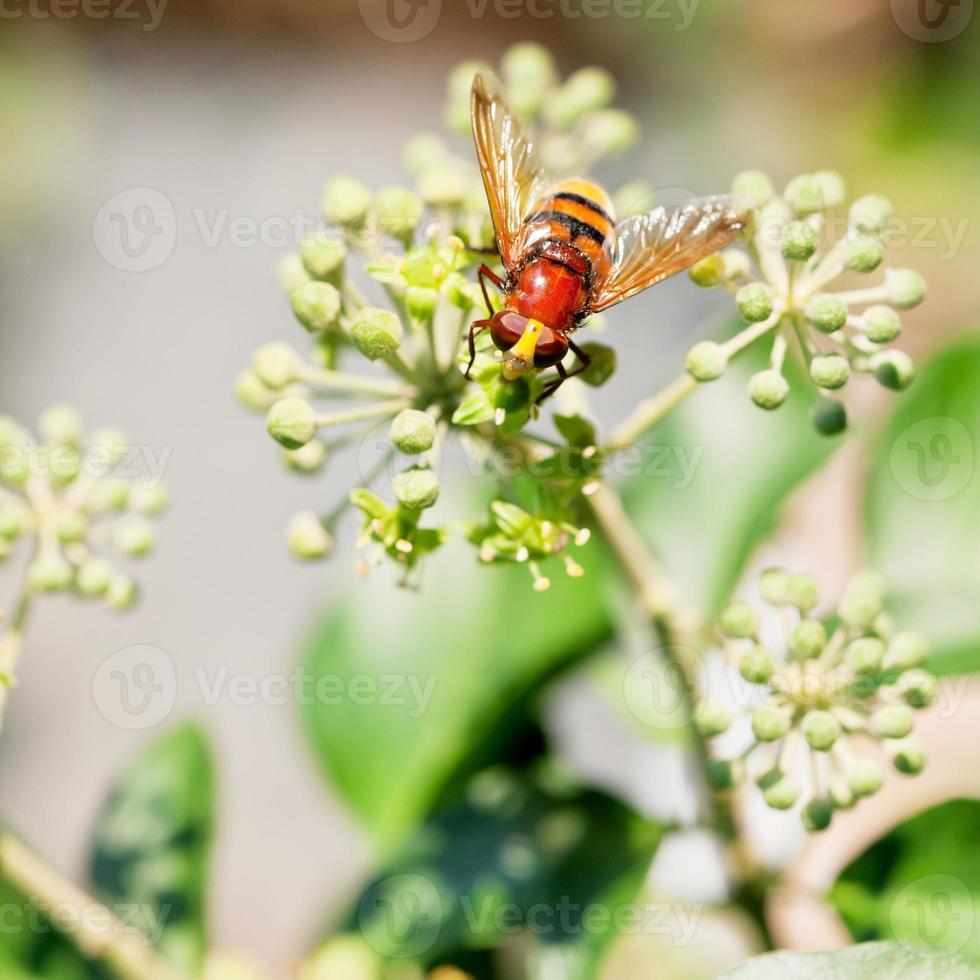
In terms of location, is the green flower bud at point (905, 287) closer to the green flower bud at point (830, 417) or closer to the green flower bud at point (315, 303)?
the green flower bud at point (830, 417)

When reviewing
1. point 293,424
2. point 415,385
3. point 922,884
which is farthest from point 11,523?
point 922,884

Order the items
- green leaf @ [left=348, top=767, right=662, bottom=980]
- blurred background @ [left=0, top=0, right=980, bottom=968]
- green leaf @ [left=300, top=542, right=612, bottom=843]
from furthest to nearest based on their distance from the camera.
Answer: blurred background @ [left=0, top=0, right=980, bottom=968] → green leaf @ [left=300, top=542, right=612, bottom=843] → green leaf @ [left=348, top=767, right=662, bottom=980]

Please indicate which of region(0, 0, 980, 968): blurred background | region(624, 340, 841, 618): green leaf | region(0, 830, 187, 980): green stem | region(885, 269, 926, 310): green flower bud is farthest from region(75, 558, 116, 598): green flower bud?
region(0, 0, 980, 968): blurred background

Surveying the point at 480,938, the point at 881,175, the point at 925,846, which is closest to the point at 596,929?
the point at 480,938

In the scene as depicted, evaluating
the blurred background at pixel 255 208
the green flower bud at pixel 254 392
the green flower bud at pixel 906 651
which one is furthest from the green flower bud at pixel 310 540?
the blurred background at pixel 255 208

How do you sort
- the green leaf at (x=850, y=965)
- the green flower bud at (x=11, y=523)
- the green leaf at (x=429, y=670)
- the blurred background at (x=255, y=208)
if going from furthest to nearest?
the blurred background at (x=255, y=208)
the green leaf at (x=429, y=670)
the green flower bud at (x=11, y=523)
the green leaf at (x=850, y=965)

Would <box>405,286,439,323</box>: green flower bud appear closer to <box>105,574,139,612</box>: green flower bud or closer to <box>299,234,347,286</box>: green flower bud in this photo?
<box>299,234,347,286</box>: green flower bud

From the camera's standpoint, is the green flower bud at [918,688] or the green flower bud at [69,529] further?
the green flower bud at [69,529]
